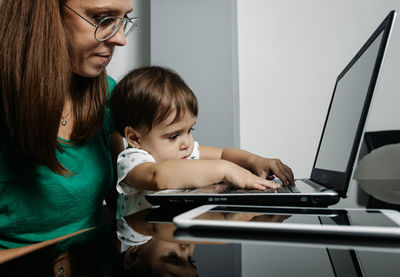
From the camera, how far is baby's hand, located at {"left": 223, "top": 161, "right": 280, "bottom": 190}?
0.54 meters

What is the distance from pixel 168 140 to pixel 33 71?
1.13 ft

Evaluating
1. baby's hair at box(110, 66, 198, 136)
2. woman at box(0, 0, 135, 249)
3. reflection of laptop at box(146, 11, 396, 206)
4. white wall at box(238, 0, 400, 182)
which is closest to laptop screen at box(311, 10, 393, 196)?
reflection of laptop at box(146, 11, 396, 206)

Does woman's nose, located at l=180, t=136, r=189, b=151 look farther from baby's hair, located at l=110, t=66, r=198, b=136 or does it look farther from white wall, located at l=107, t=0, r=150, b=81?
white wall, located at l=107, t=0, r=150, b=81

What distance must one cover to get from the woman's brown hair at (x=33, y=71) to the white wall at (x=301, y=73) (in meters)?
1.20

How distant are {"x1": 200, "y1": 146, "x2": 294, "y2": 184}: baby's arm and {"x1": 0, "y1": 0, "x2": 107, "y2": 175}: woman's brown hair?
1.68 ft

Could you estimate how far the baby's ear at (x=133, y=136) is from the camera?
0.82 m

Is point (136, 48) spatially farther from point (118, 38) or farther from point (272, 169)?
point (272, 169)

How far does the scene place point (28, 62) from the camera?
0.56 m

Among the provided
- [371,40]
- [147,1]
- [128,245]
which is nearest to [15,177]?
[128,245]

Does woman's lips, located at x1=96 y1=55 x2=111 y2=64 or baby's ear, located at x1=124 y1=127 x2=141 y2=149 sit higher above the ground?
woman's lips, located at x1=96 y1=55 x2=111 y2=64

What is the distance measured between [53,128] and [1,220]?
24cm

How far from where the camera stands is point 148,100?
80cm

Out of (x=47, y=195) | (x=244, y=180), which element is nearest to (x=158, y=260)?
(x=244, y=180)

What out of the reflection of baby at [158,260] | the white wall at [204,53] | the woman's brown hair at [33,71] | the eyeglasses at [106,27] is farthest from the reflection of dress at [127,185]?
the white wall at [204,53]
